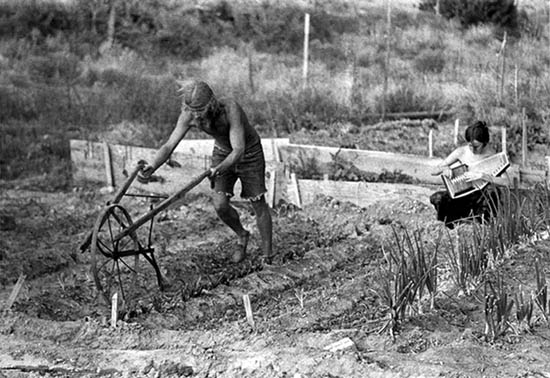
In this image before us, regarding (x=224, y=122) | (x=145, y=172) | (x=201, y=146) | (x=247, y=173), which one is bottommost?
Answer: (x=201, y=146)

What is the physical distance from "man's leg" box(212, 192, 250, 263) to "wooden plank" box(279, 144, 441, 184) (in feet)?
8.11

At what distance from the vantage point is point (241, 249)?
7.66 metres

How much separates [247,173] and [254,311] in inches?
57.3

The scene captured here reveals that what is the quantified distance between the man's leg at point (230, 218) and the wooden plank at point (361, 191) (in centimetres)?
175

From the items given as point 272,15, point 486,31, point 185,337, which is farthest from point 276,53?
point 185,337

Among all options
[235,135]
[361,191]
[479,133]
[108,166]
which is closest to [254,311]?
[235,135]

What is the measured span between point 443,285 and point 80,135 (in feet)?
22.1

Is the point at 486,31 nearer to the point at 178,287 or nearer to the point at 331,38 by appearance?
the point at 331,38

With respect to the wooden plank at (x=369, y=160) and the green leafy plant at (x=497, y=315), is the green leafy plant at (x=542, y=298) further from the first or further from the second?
the wooden plank at (x=369, y=160)

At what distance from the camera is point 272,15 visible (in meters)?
23.1

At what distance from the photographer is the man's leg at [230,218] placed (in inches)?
297

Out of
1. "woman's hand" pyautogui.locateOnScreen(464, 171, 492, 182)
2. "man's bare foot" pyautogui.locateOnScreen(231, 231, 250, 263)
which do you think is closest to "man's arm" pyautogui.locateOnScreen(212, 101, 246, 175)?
"man's bare foot" pyautogui.locateOnScreen(231, 231, 250, 263)

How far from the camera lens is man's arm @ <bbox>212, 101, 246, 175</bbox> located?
22.2 ft

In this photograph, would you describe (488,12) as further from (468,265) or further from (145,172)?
(468,265)
